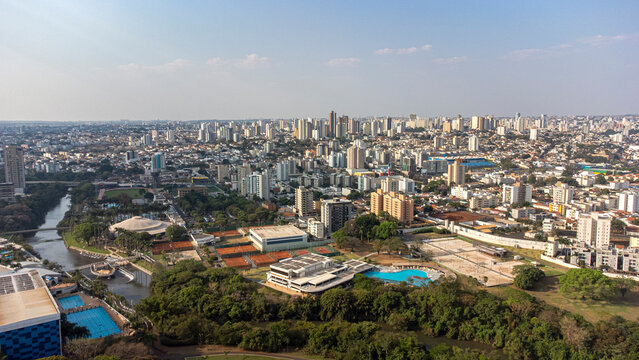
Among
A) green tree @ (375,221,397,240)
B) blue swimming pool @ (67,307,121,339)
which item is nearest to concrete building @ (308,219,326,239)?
green tree @ (375,221,397,240)

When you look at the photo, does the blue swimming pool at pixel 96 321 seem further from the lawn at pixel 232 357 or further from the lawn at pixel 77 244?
the lawn at pixel 77 244

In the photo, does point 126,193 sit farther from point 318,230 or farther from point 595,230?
point 595,230

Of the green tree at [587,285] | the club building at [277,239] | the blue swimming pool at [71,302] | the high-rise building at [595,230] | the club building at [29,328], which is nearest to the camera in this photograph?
the club building at [29,328]

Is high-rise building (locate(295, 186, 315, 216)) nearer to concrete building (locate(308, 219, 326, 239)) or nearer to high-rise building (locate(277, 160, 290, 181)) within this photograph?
concrete building (locate(308, 219, 326, 239))

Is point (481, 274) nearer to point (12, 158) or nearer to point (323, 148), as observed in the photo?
point (12, 158)

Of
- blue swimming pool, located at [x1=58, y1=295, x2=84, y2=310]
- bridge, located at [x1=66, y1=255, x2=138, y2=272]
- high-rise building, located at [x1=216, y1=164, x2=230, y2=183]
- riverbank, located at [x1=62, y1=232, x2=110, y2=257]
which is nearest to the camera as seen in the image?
blue swimming pool, located at [x1=58, y1=295, x2=84, y2=310]

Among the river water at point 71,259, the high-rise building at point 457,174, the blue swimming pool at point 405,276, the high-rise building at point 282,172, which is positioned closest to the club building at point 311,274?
the blue swimming pool at point 405,276

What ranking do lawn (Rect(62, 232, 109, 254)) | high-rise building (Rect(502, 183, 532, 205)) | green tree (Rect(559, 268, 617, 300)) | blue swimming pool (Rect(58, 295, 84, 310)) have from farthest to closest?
high-rise building (Rect(502, 183, 532, 205)) < lawn (Rect(62, 232, 109, 254)) < green tree (Rect(559, 268, 617, 300)) < blue swimming pool (Rect(58, 295, 84, 310))
